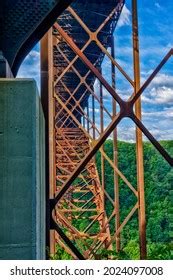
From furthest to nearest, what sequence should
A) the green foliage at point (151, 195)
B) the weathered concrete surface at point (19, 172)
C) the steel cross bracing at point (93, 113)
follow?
1. the green foliage at point (151, 195)
2. the steel cross bracing at point (93, 113)
3. the weathered concrete surface at point (19, 172)

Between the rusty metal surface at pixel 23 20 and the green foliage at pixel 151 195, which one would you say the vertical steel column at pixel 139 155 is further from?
the green foliage at pixel 151 195

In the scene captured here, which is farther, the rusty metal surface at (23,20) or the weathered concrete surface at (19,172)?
the rusty metal surface at (23,20)

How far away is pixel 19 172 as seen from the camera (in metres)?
2.19

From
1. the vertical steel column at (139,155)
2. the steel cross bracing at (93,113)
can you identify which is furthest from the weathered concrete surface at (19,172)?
the vertical steel column at (139,155)

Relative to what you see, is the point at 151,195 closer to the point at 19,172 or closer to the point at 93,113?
the point at 93,113

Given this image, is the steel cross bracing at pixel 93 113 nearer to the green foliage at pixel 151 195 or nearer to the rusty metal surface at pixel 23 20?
the rusty metal surface at pixel 23 20

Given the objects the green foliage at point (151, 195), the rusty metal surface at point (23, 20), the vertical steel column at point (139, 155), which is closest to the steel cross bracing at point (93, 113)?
the vertical steel column at point (139, 155)

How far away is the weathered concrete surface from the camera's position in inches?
84.8

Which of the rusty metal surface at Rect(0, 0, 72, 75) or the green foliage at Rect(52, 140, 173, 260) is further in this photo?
the green foliage at Rect(52, 140, 173, 260)

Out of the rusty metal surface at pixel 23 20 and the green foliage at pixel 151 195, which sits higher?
the rusty metal surface at pixel 23 20

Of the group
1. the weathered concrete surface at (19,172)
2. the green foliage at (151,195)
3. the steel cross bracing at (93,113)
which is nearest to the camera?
the weathered concrete surface at (19,172)

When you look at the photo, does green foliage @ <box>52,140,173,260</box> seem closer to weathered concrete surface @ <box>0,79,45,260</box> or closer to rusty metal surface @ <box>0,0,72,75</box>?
rusty metal surface @ <box>0,0,72,75</box>

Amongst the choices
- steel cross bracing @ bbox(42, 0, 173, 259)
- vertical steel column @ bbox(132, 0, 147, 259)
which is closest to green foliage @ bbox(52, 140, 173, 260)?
steel cross bracing @ bbox(42, 0, 173, 259)

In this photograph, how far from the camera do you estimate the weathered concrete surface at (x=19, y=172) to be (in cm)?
215
